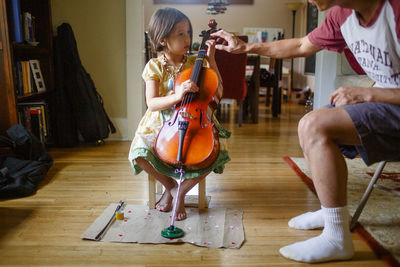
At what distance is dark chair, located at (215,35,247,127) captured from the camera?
377cm

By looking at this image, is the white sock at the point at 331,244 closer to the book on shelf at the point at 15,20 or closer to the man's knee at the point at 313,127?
the man's knee at the point at 313,127

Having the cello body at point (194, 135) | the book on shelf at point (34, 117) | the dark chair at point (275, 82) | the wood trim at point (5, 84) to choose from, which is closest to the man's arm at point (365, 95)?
the cello body at point (194, 135)

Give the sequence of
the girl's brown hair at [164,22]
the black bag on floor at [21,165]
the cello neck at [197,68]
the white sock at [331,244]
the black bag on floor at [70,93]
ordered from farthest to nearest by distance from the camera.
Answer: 1. the black bag on floor at [70,93]
2. the black bag on floor at [21,165]
3. the girl's brown hair at [164,22]
4. the cello neck at [197,68]
5. the white sock at [331,244]

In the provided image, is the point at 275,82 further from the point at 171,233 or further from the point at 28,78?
the point at 171,233

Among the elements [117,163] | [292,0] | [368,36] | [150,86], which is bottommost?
[117,163]

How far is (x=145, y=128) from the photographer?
1.59m

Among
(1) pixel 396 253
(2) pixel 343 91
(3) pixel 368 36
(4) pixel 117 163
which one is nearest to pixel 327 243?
(1) pixel 396 253

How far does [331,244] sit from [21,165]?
1.57 meters

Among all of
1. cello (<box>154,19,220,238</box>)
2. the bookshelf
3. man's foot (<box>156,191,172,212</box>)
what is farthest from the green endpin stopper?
the bookshelf

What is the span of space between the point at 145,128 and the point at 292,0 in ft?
18.7

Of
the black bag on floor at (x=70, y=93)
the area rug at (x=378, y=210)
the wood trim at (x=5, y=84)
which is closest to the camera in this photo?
the area rug at (x=378, y=210)

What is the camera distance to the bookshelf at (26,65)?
7.27 feet

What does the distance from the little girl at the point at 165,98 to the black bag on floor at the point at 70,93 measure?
1288mm

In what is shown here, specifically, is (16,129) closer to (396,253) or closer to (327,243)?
(327,243)
